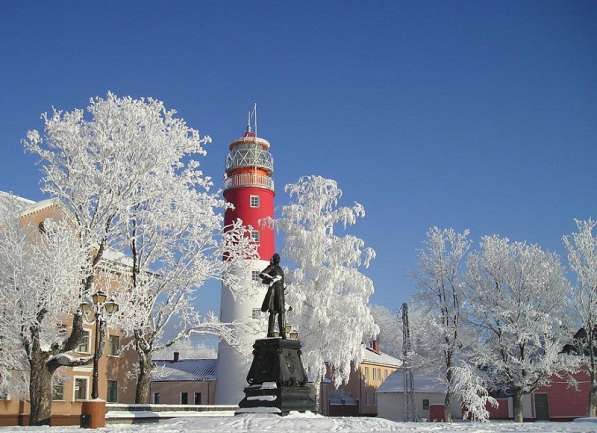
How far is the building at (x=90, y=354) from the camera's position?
31859 millimetres

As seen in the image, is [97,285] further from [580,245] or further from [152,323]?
[580,245]

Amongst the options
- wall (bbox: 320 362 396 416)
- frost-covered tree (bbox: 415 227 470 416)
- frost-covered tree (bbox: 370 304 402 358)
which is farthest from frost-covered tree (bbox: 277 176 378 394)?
frost-covered tree (bbox: 370 304 402 358)

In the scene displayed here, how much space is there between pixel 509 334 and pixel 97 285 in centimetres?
2266

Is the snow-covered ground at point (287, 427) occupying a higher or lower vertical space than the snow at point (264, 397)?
lower

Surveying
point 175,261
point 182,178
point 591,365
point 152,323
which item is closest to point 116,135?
point 182,178

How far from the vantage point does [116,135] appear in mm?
27703

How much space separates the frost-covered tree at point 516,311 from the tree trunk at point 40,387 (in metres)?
22.6

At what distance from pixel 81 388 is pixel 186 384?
37.8 ft

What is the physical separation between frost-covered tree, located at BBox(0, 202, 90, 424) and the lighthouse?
53.2ft

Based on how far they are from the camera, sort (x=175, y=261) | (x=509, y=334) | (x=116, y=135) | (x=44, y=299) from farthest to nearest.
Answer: (x=509, y=334)
(x=175, y=261)
(x=116, y=135)
(x=44, y=299)

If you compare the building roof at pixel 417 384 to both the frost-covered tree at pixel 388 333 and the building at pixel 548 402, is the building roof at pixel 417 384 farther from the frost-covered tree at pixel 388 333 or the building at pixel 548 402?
the frost-covered tree at pixel 388 333

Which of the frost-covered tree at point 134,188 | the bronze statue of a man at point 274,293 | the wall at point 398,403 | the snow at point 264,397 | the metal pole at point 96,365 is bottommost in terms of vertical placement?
the wall at point 398,403

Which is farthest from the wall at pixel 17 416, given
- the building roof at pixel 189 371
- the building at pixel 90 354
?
the building roof at pixel 189 371

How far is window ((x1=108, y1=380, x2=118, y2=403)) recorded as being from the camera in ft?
128
